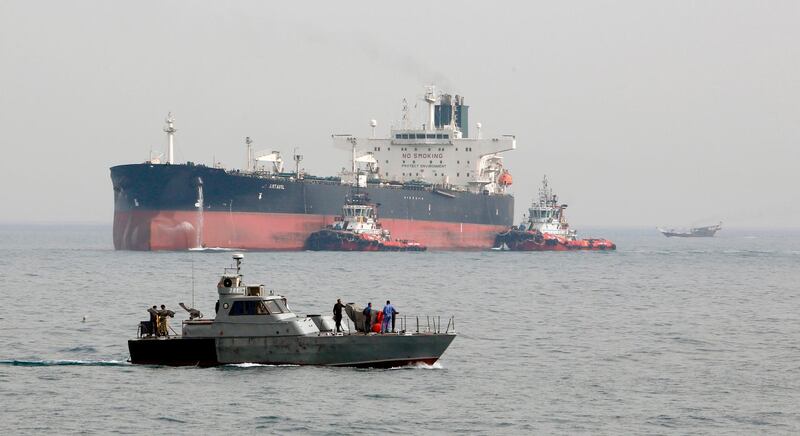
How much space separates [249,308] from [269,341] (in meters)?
1.13

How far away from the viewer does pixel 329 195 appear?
116 meters

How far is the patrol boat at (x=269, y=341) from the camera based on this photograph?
36.8m

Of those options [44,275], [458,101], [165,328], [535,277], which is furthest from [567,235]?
[165,328]

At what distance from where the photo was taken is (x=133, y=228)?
108m

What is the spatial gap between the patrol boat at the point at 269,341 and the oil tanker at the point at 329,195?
2680 inches

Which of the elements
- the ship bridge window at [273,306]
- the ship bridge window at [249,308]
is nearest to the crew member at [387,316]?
the ship bridge window at [273,306]

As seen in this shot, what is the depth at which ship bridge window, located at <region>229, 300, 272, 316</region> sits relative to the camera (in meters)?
36.8

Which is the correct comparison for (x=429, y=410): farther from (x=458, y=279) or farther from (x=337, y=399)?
(x=458, y=279)

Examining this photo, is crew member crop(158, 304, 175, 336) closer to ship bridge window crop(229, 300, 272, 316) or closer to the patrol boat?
the patrol boat

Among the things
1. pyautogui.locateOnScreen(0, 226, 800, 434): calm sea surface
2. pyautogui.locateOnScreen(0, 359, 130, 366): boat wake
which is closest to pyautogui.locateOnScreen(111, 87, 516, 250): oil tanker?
pyautogui.locateOnScreen(0, 226, 800, 434): calm sea surface

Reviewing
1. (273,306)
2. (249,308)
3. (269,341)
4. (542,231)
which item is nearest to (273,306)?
(273,306)

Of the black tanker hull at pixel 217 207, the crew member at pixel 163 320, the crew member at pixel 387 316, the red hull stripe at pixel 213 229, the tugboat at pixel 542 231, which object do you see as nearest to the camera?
the crew member at pixel 387 316

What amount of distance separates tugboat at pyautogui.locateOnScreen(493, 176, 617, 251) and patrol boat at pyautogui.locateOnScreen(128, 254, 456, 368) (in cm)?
9930

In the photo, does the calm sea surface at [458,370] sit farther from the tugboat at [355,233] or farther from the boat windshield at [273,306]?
the tugboat at [355,233]
